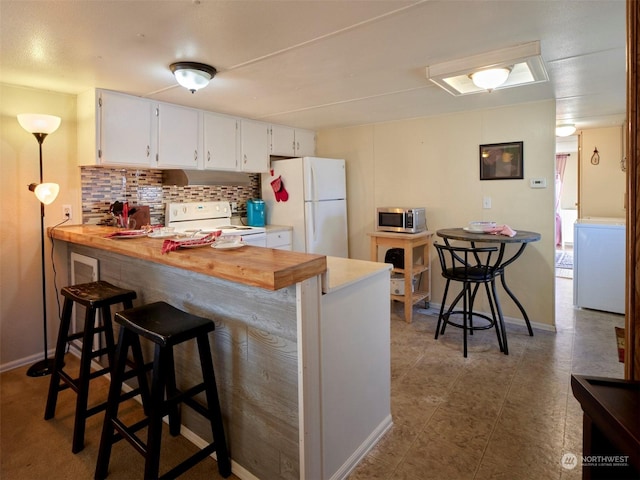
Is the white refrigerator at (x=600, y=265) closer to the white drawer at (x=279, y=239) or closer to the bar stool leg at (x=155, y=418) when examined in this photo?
the white drawer at (x=279, y=239)

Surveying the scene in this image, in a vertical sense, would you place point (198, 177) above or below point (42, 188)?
above

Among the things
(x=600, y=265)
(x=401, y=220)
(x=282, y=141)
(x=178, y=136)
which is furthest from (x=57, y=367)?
(x=600, y=265)

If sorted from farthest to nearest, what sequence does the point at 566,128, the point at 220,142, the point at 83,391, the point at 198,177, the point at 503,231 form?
the point at 566,128
the point at 220,142
the point at 198,177
the point at 503,231
the point at 83,391

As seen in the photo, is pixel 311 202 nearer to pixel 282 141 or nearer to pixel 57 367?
pixel 282 141

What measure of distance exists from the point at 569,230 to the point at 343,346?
24.8ft

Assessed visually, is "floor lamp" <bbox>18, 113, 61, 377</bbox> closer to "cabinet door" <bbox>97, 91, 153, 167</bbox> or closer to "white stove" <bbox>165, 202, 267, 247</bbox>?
"cabinet door" <bbox>97, 91, 153, 167</bbox>

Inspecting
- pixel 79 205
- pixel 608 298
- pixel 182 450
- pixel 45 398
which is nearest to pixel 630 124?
pixel 182 450

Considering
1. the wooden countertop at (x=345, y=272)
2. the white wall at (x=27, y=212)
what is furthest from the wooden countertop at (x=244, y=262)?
the white wall at (x=27, y=212)

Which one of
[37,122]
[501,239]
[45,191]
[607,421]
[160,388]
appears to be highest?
[37,122]

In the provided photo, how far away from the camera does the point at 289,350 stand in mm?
1435

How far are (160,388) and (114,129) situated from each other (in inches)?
87.7

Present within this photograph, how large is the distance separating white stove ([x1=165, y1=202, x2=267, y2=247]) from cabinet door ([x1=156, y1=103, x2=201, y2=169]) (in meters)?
0.49

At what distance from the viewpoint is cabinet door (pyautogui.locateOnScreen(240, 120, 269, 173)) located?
12.9 feet

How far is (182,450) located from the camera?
188 cm
